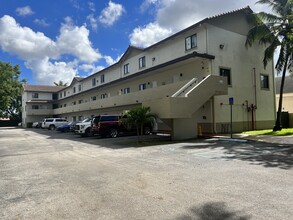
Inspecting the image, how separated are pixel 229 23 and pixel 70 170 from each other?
63.7 ft

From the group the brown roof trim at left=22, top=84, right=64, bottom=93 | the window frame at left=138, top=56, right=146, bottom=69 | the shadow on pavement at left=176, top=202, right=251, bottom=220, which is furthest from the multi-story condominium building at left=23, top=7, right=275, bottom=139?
the brown roof trim at left=22, top=84, right=64, bottom=93

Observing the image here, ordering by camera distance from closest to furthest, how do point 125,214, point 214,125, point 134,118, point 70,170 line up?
point 125,214 → point 70,170 → point 134,118 → point 214,125

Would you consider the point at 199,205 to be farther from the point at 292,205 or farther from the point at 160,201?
the point at 292,205

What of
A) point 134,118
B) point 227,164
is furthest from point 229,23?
point 227,164

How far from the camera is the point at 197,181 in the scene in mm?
6922

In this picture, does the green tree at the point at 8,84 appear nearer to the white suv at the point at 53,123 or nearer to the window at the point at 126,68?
the white suv at the point at 53,123

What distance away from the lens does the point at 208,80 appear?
1794 centimetres

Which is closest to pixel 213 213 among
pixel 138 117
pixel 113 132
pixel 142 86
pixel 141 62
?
pixel 138 117

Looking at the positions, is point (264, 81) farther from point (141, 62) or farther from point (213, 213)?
point (213, 213)

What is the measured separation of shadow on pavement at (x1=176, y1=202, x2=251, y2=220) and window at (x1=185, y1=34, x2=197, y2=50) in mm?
18410

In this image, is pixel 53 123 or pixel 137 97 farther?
pixel 53 123

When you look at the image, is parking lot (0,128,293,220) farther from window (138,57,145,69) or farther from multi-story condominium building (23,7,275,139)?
window (138,57,145,69)

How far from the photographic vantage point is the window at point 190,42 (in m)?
21.6

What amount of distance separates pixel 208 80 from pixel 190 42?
18.8 ft
